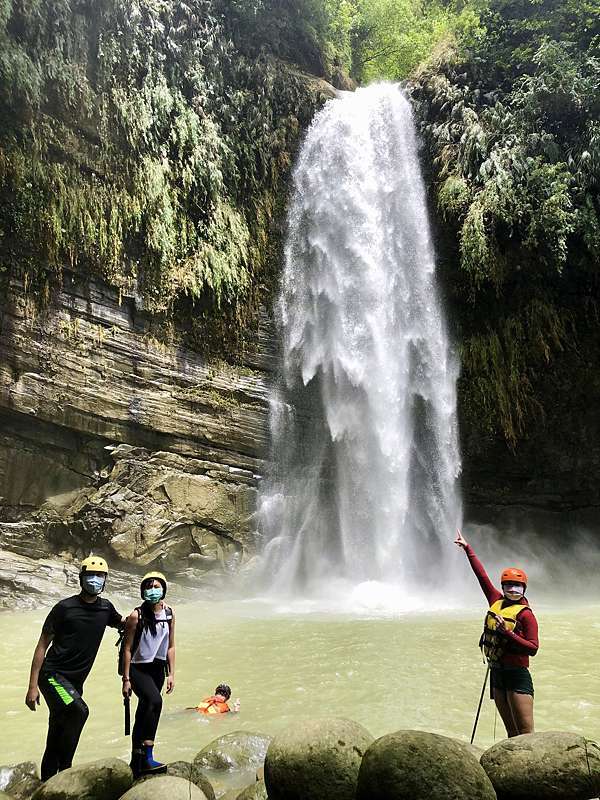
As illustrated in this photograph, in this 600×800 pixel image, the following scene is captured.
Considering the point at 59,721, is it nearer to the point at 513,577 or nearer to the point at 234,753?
the point at 234,753

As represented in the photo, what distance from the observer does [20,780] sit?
132 inches

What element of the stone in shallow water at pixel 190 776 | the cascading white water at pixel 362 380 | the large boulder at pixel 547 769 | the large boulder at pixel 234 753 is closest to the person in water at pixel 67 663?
the stone in shallow water at pixel 190 776

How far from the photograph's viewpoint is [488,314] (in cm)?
1557

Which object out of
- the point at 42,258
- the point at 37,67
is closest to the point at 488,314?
the point at 42,258

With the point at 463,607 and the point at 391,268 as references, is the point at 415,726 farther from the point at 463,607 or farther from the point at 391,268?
the point at 391,268

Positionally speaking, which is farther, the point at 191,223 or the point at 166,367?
the point at 191,223

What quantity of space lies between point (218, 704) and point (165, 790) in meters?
2.22

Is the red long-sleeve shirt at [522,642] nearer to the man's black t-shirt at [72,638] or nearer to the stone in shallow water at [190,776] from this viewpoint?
the stone in shallow water at [190,776]

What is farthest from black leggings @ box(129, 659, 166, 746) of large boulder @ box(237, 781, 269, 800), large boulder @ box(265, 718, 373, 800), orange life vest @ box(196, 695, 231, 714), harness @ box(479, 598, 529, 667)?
harness @ box(479, 598, 529, 667)

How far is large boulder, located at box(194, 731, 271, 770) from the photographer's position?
357 centimetres

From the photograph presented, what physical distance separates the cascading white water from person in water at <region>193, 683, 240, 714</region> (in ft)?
28.0

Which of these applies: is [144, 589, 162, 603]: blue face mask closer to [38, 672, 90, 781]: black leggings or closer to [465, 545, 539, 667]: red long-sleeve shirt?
[38, 672, 90, 781]: black leggings

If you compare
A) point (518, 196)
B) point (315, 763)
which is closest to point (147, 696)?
point (315, 763)

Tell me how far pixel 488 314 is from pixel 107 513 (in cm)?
1091
